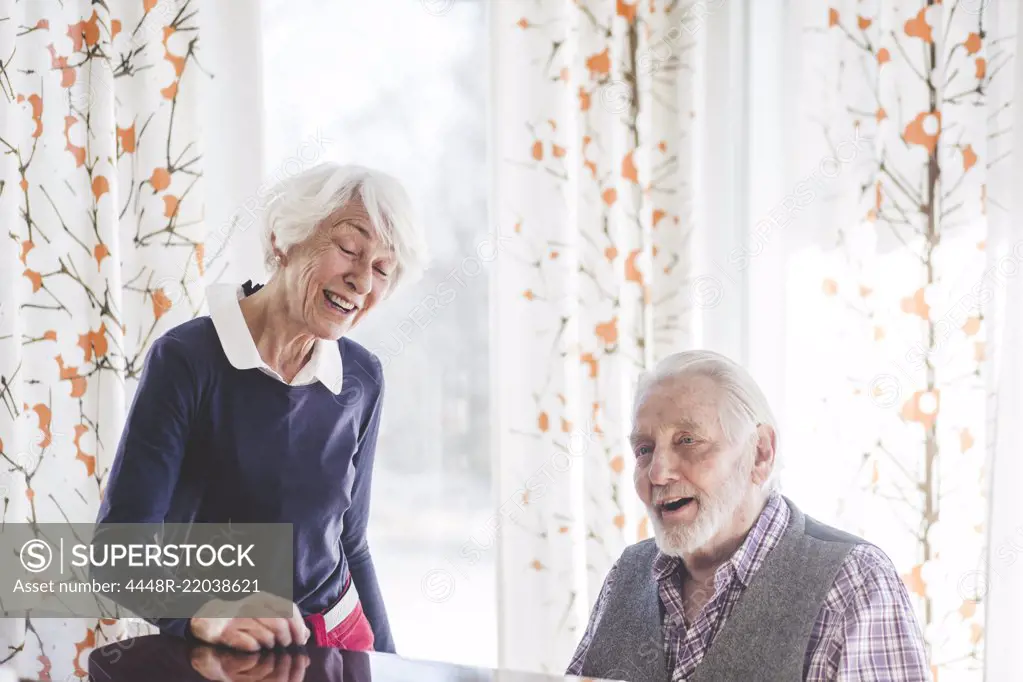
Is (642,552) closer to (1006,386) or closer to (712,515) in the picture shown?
(712,515)

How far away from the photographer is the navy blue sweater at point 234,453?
1.52 meters

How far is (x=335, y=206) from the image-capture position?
1614 mm

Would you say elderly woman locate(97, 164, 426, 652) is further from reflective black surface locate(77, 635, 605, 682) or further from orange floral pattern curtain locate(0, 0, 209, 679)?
orange floral pattern curtain locate(0, 0, 209, 679)

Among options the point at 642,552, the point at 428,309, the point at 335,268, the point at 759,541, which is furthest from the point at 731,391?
the point at 428,309

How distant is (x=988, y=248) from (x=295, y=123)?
5.64 ft

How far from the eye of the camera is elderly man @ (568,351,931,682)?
1474 millimetres

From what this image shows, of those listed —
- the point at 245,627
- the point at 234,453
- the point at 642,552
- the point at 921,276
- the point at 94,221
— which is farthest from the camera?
the point at 921,276

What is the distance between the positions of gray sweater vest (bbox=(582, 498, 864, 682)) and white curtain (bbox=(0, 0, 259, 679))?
1082 millimetres

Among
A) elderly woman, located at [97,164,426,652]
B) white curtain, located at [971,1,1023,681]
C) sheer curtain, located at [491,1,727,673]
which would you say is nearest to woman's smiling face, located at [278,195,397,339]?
elderly woman, located at [97,164,426,652]

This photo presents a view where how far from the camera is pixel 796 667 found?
1464mm

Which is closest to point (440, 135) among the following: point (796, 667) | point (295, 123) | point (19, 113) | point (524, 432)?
point (295, 123)

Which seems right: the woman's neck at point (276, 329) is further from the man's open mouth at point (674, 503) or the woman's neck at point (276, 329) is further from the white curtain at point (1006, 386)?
the white curtain at point (1006, 386)

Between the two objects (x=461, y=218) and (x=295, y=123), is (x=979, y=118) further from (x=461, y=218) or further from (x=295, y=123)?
(x=295, y=123)

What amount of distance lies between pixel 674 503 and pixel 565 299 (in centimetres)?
89
